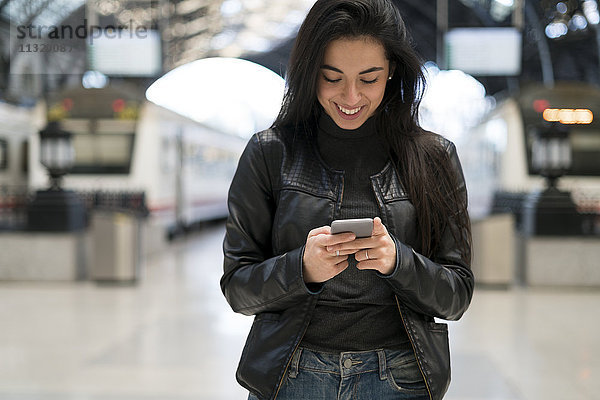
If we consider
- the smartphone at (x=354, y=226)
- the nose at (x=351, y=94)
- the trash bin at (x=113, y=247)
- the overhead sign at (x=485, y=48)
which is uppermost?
the overhead sign at (x=485, y=48)

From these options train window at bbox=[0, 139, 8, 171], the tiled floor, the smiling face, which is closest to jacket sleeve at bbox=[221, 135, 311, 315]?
the smiling face

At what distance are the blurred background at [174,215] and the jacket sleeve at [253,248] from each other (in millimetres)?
382

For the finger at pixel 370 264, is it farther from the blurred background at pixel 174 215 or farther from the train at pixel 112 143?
the train at pixel 112 143

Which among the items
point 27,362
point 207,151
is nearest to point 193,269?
point 27,362

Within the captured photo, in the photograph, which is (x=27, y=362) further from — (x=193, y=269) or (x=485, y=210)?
(x=485, y=210)

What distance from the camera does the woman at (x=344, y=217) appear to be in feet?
4.85

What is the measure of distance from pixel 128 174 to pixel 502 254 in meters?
8.82

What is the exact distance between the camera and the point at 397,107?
5.46 ft

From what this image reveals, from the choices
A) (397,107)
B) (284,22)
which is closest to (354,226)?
(397,107)

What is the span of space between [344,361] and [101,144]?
46.4 ft

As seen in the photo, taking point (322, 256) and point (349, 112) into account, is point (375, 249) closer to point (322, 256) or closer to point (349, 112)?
point (322, 256)

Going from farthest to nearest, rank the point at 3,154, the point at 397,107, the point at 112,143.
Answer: the point at 3,154 → the point at 112,143 → the point at 397,107

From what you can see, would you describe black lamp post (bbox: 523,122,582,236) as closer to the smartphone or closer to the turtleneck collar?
the turtleneck collar

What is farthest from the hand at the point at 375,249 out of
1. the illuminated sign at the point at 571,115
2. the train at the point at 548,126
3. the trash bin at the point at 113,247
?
the illuminated sign at the point at 571,115
